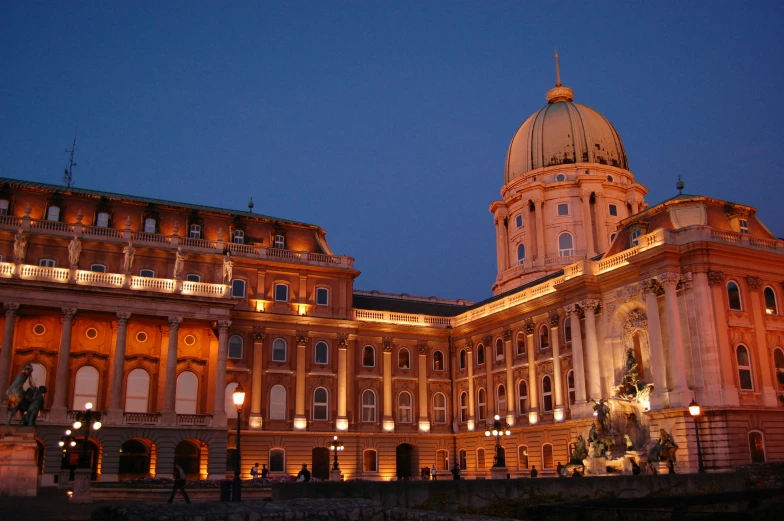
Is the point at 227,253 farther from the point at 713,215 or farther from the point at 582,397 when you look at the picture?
the point at 713,215

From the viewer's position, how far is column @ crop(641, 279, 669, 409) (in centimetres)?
4359

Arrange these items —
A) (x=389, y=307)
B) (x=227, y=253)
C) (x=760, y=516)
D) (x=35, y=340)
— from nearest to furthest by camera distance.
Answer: (x=760, y=516)
(x=35, y=340)
(x=227, y=253)
(x=389, y=307)

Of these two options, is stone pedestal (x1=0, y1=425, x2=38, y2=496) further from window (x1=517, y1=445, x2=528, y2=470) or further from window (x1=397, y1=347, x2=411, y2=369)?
window (x1=397, y1=347, x2=411, y2=369)

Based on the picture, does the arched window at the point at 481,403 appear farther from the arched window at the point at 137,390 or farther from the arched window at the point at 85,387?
the arched window at the point at 85,387

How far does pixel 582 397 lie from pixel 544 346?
6.84 meters

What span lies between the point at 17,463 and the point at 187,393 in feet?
86.7

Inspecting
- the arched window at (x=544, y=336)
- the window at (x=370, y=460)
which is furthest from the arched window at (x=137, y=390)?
the arched window at (x=544, y=336)

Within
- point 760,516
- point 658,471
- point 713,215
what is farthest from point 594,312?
point 760,516

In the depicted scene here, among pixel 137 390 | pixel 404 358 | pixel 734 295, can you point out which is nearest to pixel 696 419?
pixel 734 295

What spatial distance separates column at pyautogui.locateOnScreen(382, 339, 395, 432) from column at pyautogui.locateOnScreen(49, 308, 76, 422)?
23879mm

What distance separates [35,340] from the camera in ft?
173

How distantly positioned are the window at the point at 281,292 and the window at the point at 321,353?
14.5ft

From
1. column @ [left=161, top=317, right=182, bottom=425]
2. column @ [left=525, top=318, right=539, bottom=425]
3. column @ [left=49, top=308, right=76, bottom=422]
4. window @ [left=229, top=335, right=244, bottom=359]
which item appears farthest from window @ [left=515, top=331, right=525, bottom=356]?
column @ [left=49, top=308, right=76, bottom=422]

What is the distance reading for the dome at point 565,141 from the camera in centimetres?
7606
